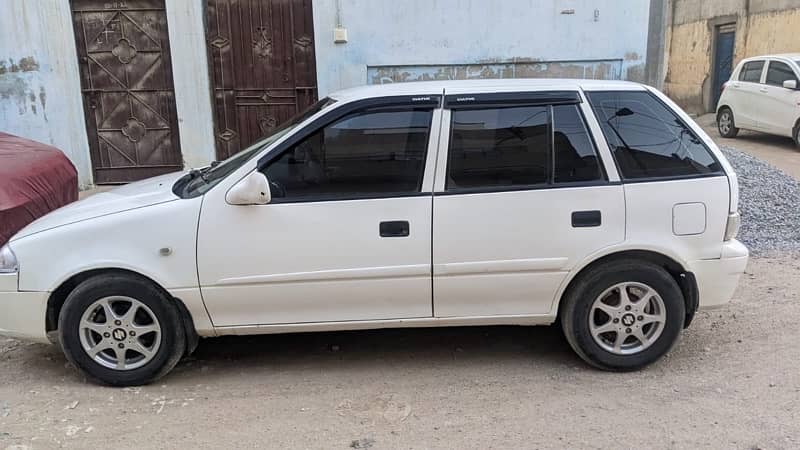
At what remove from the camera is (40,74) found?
869 centimetres

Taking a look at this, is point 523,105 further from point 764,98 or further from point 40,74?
point 764,98

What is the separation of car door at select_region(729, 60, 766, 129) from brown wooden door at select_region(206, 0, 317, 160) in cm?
900

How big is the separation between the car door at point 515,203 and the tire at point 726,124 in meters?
11.5

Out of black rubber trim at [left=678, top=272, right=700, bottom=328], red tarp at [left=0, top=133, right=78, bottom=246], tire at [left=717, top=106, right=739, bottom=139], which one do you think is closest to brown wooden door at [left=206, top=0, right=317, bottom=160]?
red tarp at [left=0, top=133, right=78, bottom=246]

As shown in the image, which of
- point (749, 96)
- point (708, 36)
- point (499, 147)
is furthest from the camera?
point (708, 36)

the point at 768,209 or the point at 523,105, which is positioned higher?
the point at 523,105

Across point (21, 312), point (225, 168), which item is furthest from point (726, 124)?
point (21, 312)

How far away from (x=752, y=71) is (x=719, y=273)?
1114 centimetres

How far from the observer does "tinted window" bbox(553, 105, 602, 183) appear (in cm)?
373

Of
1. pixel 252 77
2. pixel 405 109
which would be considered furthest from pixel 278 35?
pixel 405 109

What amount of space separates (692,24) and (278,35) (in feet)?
51.4

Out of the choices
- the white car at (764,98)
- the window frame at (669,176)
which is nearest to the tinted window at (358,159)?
the window frame at (669,176)

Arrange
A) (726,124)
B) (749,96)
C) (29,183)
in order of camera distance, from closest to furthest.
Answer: (29,183)
(749,96)
(726,124)

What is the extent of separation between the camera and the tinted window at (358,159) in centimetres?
367
